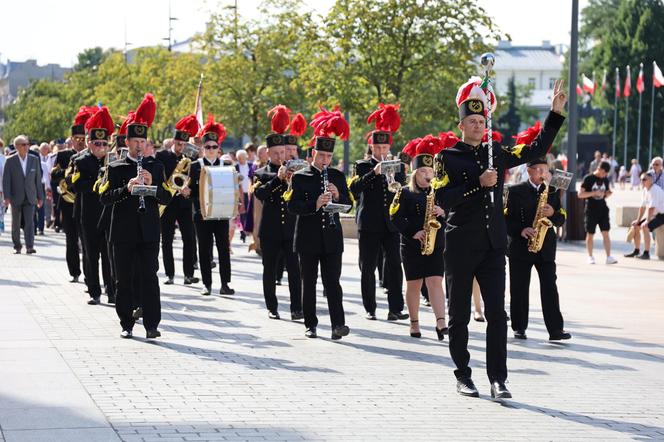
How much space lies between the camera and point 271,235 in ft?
46.3

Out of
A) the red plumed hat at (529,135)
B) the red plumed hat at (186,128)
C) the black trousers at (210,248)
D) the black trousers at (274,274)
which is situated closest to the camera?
the red plumed hat at (529,135)

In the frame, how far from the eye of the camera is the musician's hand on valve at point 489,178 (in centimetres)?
873

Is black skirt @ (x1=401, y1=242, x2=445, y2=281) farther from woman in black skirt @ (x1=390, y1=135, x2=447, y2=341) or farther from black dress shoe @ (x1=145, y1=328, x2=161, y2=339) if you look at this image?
black dress shoe @ (x1=145, y1=328, x2=161, y2=339)

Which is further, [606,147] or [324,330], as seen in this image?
[606,147]

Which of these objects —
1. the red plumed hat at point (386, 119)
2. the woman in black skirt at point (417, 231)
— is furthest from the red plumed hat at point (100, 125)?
the woman in black skirt at point (417, 231)

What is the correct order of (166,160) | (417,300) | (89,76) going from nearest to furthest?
(417,300) < (166,160) < (89,76)

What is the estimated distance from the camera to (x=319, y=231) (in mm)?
12383

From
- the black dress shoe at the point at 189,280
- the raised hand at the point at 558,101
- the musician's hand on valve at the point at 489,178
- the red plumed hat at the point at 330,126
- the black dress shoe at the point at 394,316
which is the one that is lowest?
the black dress shoe at the point at 189,280

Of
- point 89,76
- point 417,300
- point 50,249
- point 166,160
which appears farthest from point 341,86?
point 89,76

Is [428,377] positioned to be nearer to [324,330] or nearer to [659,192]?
[324,330]

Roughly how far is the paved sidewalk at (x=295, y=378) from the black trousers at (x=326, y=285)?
27cm

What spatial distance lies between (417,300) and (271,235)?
86.7 inches

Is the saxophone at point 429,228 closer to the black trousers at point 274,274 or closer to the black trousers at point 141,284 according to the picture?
the black trousers at point 274,274

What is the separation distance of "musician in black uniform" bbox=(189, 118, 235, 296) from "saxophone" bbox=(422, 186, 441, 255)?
4287 millimetres
